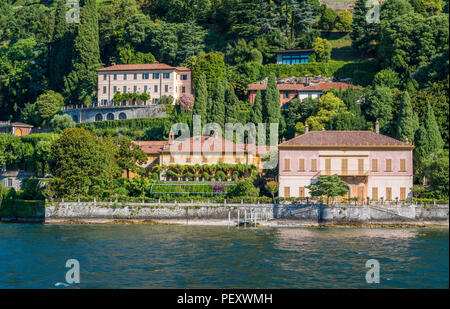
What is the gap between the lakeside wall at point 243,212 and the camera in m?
49.4

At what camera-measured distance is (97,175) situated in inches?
2251

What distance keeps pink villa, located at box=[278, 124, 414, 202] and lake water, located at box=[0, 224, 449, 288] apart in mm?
7416

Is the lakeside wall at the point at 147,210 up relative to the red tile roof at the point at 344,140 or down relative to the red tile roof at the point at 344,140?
down

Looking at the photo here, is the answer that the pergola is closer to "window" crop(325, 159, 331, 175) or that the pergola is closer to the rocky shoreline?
the rocky shoreline

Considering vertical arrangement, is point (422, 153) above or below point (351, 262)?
above

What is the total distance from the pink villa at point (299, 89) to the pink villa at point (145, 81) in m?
10.2

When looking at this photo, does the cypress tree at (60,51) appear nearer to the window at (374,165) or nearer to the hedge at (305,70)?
the hedge at (305,70)

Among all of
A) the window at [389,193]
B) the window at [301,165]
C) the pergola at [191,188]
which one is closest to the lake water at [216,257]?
the window at [389,193]

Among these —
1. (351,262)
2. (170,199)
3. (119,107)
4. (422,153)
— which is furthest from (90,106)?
(351,262)

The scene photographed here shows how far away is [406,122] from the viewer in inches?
2303

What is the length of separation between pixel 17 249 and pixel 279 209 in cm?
2172

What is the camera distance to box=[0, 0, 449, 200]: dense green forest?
2562 inches
